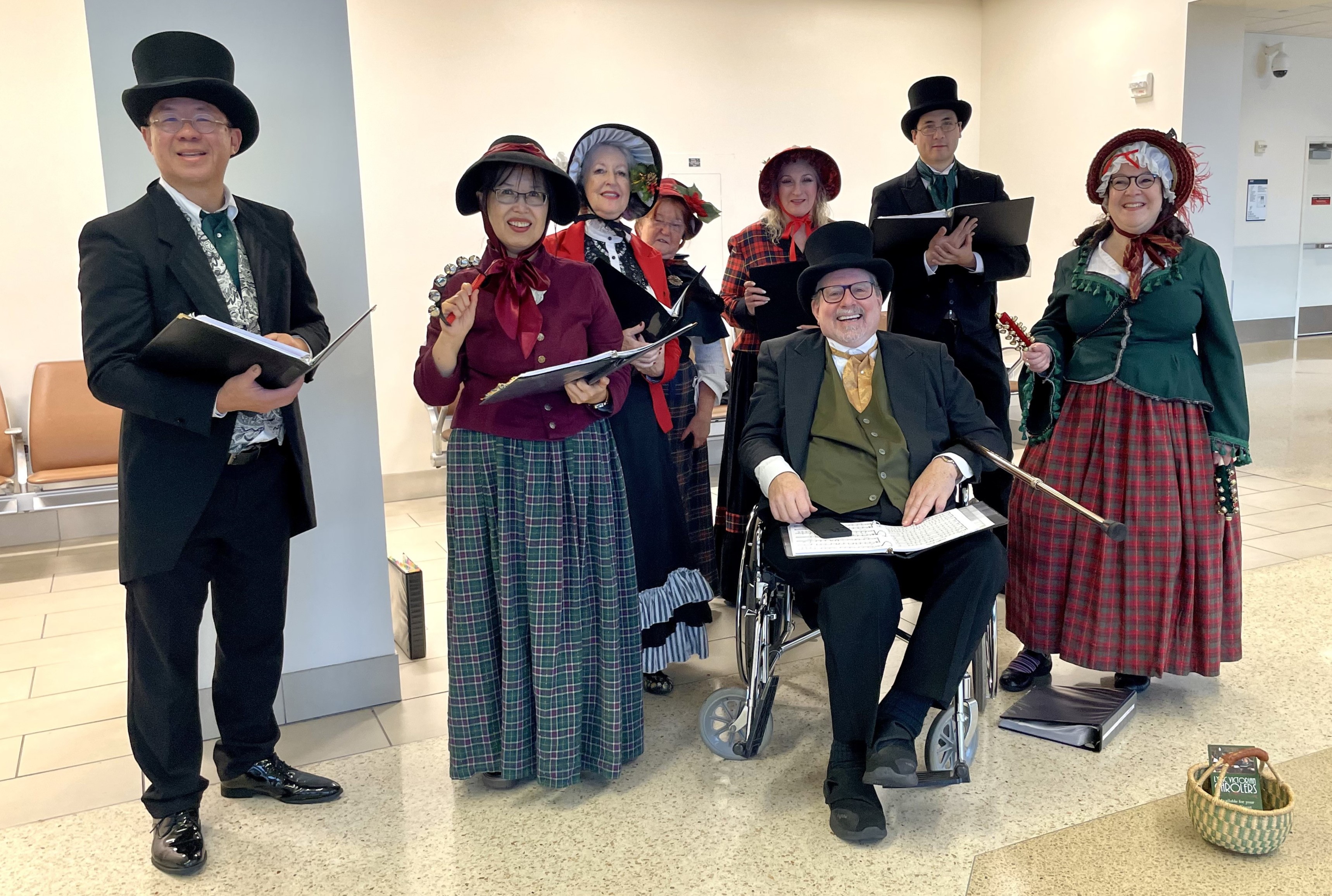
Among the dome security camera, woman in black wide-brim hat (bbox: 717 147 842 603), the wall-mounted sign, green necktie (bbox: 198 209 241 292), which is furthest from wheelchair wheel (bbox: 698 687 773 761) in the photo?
the wall-mounted sign

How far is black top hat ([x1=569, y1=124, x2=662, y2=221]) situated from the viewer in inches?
113

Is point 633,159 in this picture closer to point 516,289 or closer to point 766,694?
point 516,289

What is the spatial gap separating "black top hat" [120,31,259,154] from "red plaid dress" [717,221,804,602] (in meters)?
1.66

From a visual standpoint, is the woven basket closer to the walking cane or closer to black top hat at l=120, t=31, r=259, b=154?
the walking cane

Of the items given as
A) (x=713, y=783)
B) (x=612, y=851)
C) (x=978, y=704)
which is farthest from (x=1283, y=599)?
(x=612, y=851)

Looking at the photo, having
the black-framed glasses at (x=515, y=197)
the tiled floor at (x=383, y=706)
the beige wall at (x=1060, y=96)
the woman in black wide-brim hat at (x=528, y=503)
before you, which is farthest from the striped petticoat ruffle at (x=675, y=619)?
the beige wall at (x=1060, y=96)

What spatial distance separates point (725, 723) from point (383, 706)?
110 centimetres

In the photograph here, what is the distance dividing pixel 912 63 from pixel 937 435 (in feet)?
18.0

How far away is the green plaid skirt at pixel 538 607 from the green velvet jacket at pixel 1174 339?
1.31 meters

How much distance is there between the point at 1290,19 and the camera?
8984mm

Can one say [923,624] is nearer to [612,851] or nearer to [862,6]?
[612,851]

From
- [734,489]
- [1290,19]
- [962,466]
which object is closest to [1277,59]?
[1290,19]

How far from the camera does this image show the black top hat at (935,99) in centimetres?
341

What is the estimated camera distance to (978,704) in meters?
2.92
